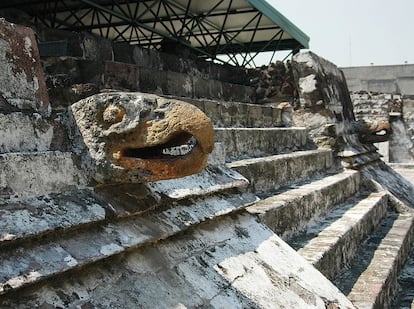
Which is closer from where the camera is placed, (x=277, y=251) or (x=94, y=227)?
(x=94, y=227)

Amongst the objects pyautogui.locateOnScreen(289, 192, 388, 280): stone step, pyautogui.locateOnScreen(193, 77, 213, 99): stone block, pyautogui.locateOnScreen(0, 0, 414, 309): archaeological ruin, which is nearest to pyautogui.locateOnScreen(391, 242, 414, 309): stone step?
pyautogui.locateOnScreen(0, 0, 414, 309): archaeological ruin

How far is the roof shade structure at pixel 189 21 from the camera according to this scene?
27.0ft

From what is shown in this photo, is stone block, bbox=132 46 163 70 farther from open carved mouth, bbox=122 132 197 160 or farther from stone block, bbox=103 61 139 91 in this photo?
open carved mouth, bbox=122 132 197 160

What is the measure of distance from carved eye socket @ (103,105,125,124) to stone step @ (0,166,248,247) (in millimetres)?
253

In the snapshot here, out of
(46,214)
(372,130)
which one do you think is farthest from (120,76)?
(372,130)

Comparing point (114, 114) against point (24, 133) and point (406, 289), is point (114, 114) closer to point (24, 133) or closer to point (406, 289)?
point (24, 133)

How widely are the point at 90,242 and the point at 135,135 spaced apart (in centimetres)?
37

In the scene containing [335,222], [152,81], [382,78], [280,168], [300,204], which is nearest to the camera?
[300,204]

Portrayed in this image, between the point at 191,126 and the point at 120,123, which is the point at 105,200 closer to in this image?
the point at 120,123

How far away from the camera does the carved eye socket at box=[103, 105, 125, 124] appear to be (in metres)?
1.68

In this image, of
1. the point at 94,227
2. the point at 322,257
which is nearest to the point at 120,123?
the point at 94,227

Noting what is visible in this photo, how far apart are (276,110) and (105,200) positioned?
4667 millimetres

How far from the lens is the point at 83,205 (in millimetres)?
1643

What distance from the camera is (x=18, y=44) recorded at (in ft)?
5.50
